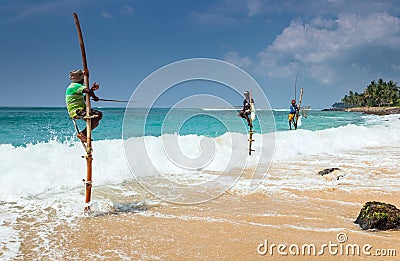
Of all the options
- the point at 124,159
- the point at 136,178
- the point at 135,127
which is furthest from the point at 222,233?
the point at 135,127

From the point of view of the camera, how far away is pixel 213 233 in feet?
16.2

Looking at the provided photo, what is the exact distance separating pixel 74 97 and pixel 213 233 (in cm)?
316

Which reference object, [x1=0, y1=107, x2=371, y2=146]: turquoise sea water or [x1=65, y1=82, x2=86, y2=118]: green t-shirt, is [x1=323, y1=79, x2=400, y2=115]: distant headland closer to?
[x1=0, y1=107, x2=371, y2=146]: turquoise sea water

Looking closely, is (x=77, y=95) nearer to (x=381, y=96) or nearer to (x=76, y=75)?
Result: (x=76, y=75)

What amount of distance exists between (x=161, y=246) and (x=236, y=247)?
981 mm

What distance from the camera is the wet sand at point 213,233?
13.9 feet

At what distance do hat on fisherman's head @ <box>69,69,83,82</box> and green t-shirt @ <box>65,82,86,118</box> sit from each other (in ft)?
0.26

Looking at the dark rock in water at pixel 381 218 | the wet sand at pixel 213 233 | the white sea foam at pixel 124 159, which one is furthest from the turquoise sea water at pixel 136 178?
the dark rock in water at pixel 381 218

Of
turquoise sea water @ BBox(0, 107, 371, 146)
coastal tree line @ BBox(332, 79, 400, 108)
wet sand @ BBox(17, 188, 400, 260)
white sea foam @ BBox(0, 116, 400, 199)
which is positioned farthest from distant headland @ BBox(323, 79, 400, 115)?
wet sand @ BBox(17, 188, 400, 260)

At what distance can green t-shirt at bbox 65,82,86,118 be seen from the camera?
5602mm

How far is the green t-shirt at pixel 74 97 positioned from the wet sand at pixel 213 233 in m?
1.84

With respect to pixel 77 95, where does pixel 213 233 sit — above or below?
below

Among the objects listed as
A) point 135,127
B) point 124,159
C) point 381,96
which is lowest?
point 124,159

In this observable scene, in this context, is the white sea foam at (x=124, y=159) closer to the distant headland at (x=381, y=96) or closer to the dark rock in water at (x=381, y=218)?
the dark rock in water at (x=381, y=218)
